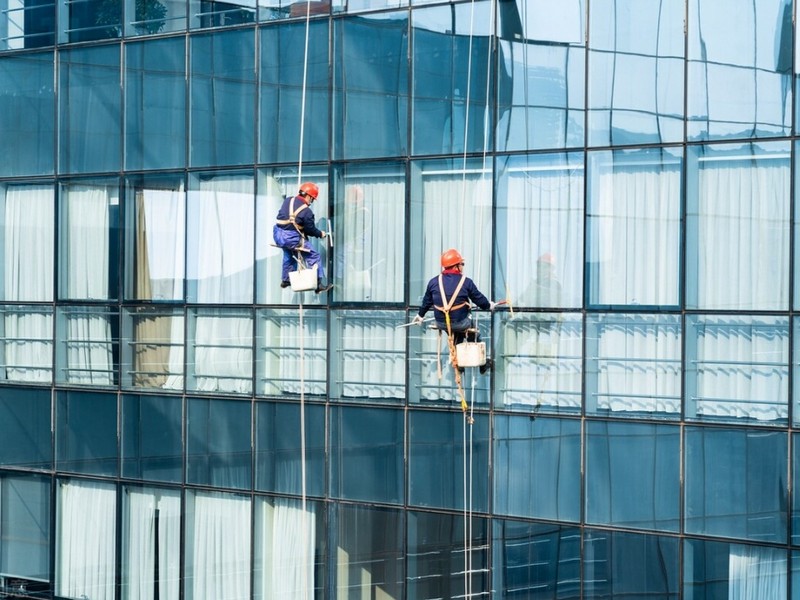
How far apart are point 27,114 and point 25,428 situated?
5282 millimetres

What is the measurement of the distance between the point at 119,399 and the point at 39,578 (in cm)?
357

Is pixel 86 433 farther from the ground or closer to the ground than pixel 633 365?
closer to the ground

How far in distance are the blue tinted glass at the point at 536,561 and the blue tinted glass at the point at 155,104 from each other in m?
7.76

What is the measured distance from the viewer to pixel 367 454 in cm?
1803

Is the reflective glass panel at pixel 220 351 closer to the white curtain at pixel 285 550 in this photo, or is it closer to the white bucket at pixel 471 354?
the white curtain at pixel 285 550

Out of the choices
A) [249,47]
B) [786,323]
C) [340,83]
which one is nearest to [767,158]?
[786,323]

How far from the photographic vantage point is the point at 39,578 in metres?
21.0

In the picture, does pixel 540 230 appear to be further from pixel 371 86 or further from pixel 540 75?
pixel 371 86

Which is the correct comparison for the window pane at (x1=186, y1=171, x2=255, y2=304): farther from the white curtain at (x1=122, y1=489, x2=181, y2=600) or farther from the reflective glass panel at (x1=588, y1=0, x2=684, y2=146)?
the reflective glass panel at (x1=588, y1=0, x2=684, y2=146)

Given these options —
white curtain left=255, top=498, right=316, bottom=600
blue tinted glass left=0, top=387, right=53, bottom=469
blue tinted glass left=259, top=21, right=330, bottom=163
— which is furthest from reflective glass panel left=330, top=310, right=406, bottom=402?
blue tinted glass left=0, top=387, right=53, bottom=469

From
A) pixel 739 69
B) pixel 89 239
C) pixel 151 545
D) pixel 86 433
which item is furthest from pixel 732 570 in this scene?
pixel 89 239

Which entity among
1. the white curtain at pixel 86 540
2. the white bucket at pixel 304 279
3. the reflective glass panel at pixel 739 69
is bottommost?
the white curtain at pixel 86 540

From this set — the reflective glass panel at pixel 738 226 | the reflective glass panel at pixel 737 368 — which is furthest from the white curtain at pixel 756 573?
the reflective glass panel at pixel 738 226

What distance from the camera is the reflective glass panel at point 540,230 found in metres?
16.6
